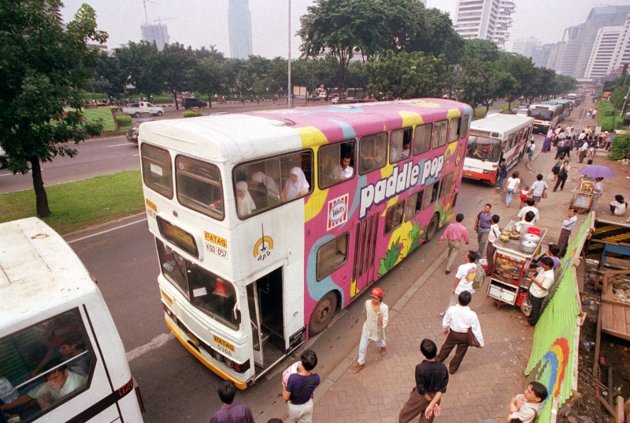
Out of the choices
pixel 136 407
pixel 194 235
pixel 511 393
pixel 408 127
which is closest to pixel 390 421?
pixel 511 393

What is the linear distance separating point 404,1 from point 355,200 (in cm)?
3892

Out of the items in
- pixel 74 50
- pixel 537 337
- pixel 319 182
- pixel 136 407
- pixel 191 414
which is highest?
pixel 74 50

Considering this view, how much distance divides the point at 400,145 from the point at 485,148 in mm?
11137

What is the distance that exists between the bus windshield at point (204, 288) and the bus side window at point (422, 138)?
5.62 meters

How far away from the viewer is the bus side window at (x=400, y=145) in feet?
24.4

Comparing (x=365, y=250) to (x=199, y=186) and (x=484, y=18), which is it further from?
(x=484, y=18)

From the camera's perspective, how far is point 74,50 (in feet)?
32.9

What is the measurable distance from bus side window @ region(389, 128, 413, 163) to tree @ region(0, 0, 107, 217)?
8.98 metres

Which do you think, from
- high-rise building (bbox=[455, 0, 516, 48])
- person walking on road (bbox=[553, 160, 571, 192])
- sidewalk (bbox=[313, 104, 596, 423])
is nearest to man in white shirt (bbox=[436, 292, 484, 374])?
sidewalk (bbox=[313, 104, 596, 423])

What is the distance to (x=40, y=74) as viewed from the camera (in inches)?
362

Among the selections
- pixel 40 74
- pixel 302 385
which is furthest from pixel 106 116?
pixel 302 385

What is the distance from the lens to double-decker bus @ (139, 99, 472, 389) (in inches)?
179

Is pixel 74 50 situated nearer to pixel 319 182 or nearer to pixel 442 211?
pixel 319 182

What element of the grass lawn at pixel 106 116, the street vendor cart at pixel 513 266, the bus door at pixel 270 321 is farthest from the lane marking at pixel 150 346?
the grass lawn at pixel 106 116
